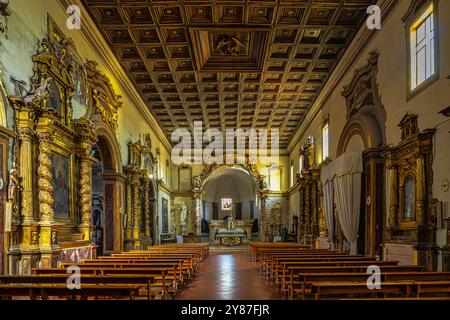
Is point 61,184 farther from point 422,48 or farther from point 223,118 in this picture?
point 223,118

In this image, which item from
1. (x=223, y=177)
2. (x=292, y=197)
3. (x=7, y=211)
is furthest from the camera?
(x=223, y=177)

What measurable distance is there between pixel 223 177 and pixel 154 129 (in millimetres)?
14239

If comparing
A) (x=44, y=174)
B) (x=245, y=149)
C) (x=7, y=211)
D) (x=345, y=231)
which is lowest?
(x=345, y=231)

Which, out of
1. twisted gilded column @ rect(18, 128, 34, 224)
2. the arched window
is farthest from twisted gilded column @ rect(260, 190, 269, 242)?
twisted gilded column @ rect(18, 128, 34, 224)

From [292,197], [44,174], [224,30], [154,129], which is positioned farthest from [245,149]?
[44,174]

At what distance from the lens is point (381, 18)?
12.9 m

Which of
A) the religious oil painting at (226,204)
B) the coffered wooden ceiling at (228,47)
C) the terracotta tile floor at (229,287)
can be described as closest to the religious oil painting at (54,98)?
the coffered wooden ceiling at (228,47)

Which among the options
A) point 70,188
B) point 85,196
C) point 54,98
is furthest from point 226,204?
point 54,98

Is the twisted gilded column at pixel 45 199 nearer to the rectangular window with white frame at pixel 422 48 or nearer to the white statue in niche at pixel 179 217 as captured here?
the rectangular window with white frame at pixel 422 48

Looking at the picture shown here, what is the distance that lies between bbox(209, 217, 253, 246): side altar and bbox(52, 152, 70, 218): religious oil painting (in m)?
20.6

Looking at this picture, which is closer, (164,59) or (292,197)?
(164,59)

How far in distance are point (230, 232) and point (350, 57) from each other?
63.0 feet

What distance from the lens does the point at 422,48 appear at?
34.3ft

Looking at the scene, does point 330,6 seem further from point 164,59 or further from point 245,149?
point 245,149
